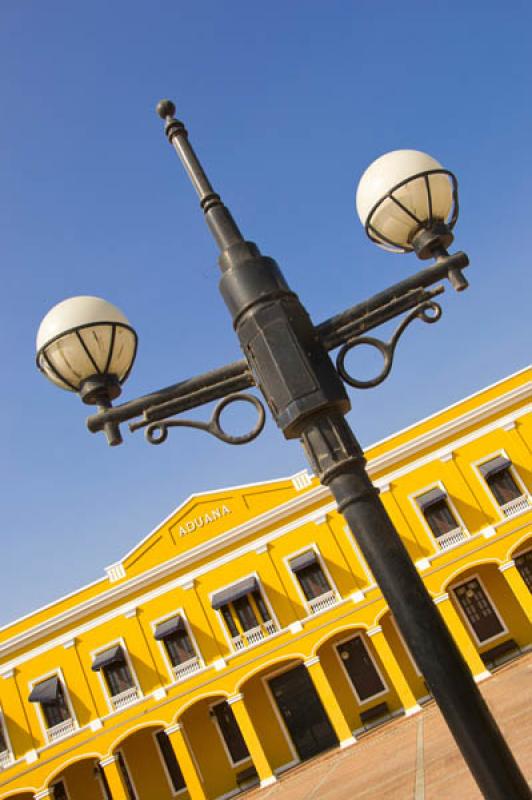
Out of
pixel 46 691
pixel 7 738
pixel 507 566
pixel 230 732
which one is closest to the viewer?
pixel 46 691

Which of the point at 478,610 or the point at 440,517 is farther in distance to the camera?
the point at 478,610

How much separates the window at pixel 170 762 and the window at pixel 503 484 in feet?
41.8

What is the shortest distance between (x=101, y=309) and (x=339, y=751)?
57.6 feet

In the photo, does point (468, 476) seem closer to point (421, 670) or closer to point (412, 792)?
point (412, 792)

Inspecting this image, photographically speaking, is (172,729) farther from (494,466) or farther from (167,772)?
(494,466)

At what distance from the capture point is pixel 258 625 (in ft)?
60.9

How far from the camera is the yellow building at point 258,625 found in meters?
18.0

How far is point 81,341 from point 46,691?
18163 millimetres

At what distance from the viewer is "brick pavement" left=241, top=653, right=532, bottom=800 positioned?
9078 millimetres

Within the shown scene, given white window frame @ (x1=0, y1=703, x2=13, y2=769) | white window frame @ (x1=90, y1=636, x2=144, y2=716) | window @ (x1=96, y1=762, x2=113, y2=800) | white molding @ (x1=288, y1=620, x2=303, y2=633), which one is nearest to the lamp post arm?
white molding @ (x1=288, y1=620, x2=303, y2=633)

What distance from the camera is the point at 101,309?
2926 mm

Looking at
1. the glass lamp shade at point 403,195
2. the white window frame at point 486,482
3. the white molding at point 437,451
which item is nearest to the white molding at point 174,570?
the white molding at point 437,451

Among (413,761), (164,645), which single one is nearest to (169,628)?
(164,645)

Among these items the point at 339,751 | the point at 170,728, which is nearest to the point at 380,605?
the point at 339,751
